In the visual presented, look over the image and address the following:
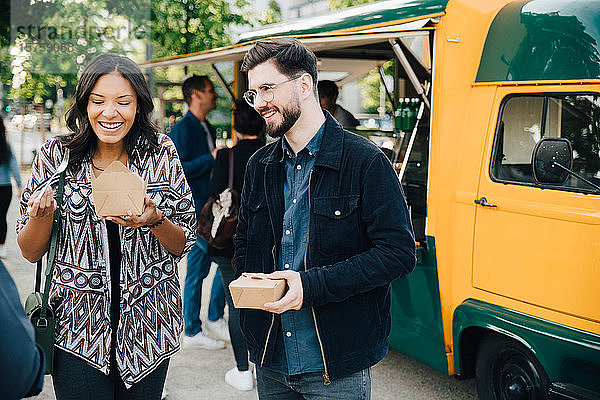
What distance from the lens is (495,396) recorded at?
4309 millimetres

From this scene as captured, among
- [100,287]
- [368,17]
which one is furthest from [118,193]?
[368,17]

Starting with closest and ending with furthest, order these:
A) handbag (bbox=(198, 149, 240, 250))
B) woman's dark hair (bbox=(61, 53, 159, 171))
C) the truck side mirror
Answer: woman's dark hair (bbox=(61, 53, 159, 171)) < the truck side mirror < handbag (bbox=(198, 149, 240, 250))

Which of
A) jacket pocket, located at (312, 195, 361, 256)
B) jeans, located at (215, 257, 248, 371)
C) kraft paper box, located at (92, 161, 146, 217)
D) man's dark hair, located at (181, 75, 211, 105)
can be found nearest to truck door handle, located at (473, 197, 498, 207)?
jeans, located at (215, 257, 248, 371)

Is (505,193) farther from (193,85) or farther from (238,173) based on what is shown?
(193,85)

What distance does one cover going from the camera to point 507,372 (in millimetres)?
4227

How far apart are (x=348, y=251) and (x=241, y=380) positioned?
10.2 ft

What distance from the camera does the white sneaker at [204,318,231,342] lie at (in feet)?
20.7

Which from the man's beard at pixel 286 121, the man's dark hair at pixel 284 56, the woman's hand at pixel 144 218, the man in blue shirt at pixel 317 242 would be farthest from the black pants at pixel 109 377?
the man's dark hair at pixel 284 56

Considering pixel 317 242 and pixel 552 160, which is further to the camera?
pixel 552 160

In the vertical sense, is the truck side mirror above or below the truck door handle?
above

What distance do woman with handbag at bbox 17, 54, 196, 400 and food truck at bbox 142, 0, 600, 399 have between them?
6.90 feet

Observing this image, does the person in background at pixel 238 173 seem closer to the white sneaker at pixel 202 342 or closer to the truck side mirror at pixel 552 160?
the white sneaker at pixel 202 342

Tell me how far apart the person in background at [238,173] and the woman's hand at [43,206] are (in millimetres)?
2542

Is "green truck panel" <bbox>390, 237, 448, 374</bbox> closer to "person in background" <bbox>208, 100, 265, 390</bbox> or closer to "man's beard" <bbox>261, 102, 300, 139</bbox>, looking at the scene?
"person in background" <bbox>208, 100, 265, 390</bbox>
